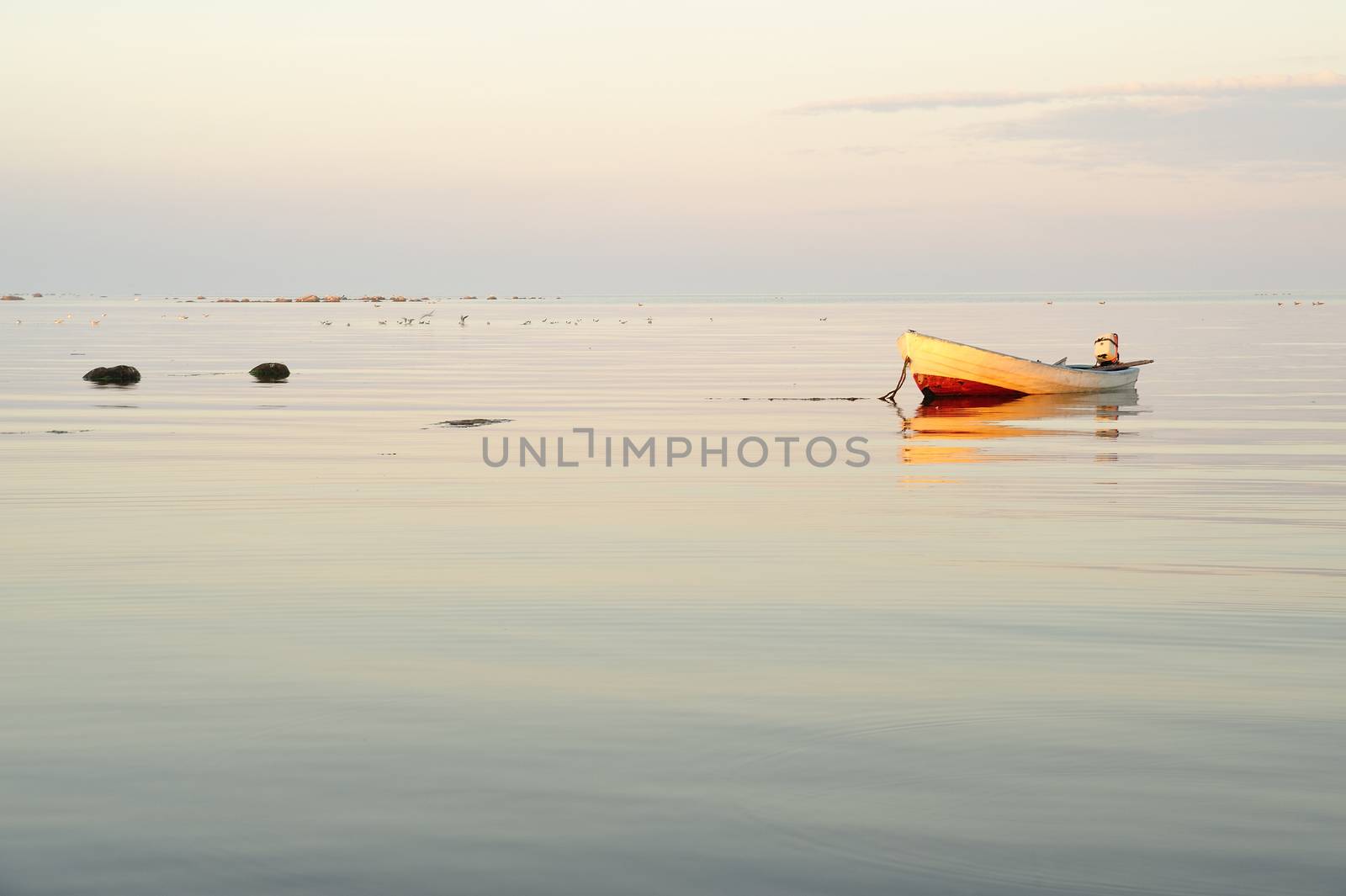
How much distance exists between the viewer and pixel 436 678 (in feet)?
35.0

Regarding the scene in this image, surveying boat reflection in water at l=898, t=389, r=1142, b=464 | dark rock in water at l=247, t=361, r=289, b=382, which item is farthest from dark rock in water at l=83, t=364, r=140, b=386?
boat reflection in water at l=898, t=389, r=1142, b=464

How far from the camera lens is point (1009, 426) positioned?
3600cm

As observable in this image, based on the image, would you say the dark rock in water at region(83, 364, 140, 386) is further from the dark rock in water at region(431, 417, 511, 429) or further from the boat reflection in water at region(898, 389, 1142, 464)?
the boat reflection in water at region(898, 389, 1142, 464)

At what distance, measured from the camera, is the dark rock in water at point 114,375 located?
50.2 m

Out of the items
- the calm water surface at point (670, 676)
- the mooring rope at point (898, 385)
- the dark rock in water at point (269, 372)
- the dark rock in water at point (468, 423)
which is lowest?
the calm water surface at point (670, 676)

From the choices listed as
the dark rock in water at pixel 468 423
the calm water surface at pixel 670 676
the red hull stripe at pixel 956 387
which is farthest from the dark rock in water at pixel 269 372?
the calm water surface at pixel 670 676

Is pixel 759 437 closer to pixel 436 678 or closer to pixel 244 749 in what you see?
pixel 436 678

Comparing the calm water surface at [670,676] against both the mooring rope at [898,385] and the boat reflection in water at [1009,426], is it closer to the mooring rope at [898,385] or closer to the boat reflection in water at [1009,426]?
the boat reflection in water at [1009,426]

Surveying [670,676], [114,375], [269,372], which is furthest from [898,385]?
[670,676]

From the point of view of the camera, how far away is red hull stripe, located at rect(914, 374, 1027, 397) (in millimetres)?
45469

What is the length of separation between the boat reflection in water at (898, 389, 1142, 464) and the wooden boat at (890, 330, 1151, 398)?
0.29 meters

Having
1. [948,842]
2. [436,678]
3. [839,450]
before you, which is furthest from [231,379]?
[948,842]

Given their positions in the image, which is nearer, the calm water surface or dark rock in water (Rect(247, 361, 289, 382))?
the calm water surface

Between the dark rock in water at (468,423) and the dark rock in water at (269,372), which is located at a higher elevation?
the dark rock in water at (269,372)
